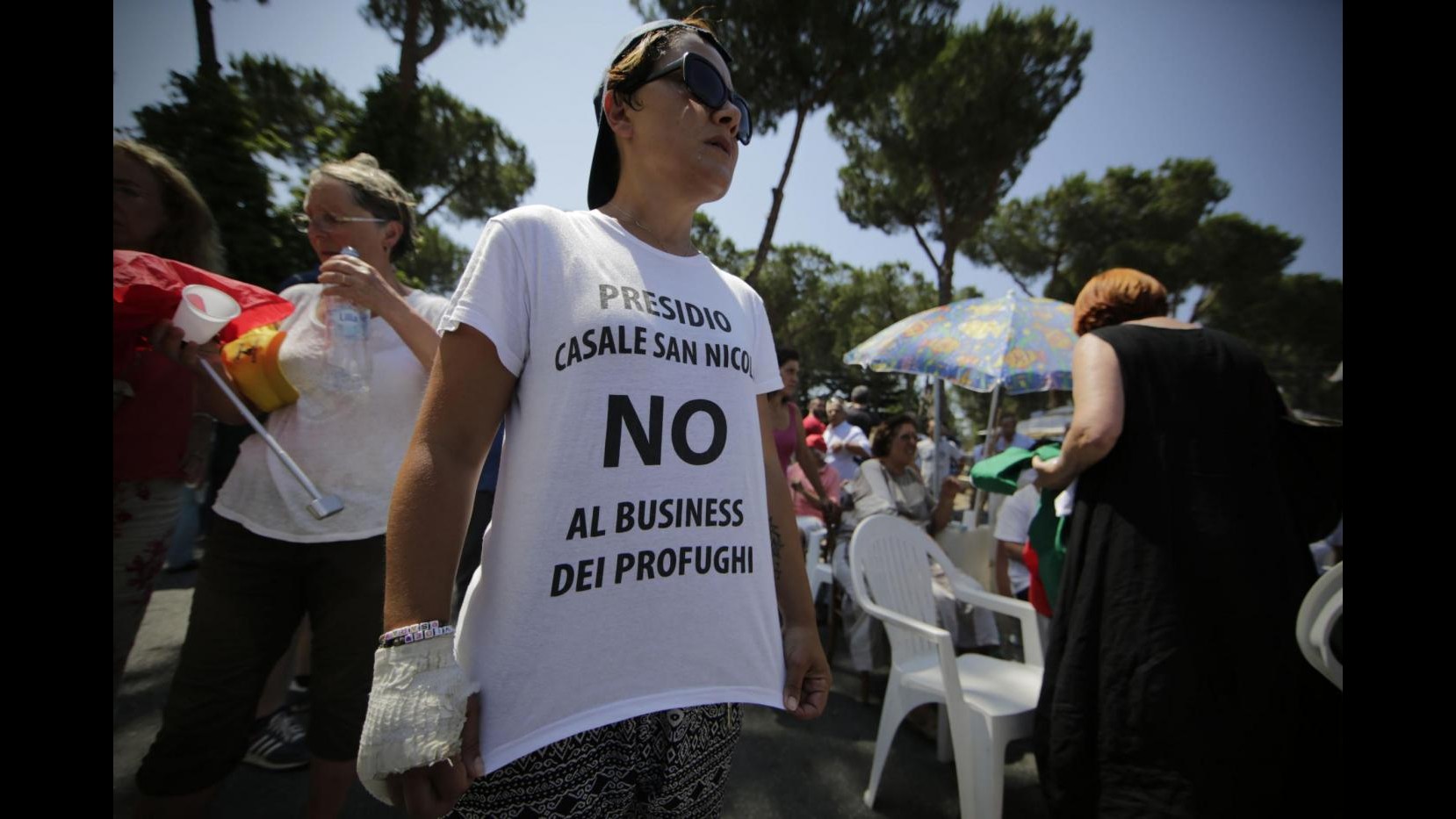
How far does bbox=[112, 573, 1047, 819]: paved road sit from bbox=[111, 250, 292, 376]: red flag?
145 centimetres

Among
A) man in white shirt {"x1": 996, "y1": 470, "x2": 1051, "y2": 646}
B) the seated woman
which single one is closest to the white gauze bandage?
the seated woman

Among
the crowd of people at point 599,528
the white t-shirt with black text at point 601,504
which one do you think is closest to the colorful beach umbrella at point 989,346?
the crowd of people at point 599,528

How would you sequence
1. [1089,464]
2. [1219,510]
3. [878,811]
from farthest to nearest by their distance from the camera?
[878,811]
[1089,464]
[1219,510]

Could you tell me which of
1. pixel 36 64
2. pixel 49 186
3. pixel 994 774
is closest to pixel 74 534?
pixel 49 186

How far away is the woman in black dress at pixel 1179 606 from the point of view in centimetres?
167

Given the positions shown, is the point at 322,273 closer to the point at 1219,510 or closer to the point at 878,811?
the point at 1219,510

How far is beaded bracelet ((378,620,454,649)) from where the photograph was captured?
73 cm

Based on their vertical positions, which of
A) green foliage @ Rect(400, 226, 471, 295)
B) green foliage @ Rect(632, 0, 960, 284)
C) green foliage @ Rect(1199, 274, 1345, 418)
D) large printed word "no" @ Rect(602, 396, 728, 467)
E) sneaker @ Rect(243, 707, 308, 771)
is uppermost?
green foliage @ Rect(400, 226, 471, 295)

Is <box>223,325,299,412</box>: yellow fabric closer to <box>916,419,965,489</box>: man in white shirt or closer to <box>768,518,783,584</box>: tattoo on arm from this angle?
<box>768,518,783,584</box>: tattoo on arm

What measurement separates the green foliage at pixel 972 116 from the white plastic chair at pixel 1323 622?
12687 millimetres

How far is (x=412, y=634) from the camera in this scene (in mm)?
736

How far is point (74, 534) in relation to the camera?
2.87ft

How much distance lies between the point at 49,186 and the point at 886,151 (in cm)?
1728

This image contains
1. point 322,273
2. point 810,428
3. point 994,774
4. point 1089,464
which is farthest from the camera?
point 810,428
